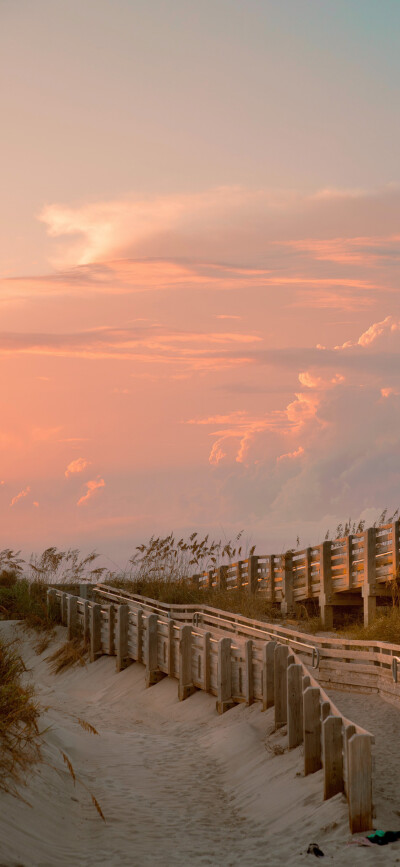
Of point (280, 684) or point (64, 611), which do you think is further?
point (64, 611)

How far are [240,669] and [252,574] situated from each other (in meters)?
16.3

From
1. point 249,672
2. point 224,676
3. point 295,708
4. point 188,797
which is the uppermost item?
point 249,672

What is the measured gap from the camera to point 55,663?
2398 cm

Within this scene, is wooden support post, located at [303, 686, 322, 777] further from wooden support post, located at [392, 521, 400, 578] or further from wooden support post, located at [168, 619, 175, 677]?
wooden support post, located at [392, 521, 400, 578]

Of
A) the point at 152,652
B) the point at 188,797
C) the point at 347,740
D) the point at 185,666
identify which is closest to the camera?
the point at 347,740

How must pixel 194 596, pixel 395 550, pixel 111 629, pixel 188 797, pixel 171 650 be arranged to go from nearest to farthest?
1. pixel 188 797
2. pixel 171 650
3. pixel 111 629
4. pixel 395 550
5. pixel 194 596

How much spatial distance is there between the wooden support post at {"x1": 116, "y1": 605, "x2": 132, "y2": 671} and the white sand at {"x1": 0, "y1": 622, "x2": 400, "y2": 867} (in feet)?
13.4

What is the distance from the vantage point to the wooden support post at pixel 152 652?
1936 cm

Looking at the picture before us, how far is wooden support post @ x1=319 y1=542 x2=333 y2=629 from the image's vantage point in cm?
2747

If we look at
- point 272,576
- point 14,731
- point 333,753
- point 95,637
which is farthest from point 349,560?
point 333,753

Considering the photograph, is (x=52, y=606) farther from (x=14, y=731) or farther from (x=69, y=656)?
(x=14, y=731)

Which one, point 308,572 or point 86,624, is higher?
point 308,572

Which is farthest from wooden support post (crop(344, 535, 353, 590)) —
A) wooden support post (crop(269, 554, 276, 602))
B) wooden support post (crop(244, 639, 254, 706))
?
wooden support post (crop(244, 639, 254, 706))

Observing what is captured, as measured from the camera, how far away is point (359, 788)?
896 cm
